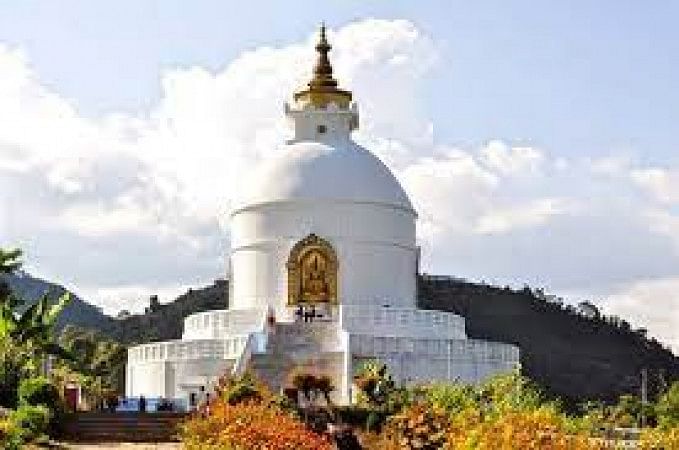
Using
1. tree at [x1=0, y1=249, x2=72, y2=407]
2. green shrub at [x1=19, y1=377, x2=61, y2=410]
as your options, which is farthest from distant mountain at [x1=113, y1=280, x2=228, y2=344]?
green shrub at [x1=19, y1=377, x2=61, y2=410]

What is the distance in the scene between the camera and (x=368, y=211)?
159 ft

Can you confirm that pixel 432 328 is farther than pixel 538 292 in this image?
No

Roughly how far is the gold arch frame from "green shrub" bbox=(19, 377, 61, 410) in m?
17.7

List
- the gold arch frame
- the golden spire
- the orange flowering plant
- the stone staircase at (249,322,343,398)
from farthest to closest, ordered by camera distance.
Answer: the golden spire
the gold arch frame
the stone staircase at (249,322,343,398)
the orange flowering plant

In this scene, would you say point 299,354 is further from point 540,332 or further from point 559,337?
point 559,337

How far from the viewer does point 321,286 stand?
47188 mm

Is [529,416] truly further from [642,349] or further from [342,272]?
[642,349]

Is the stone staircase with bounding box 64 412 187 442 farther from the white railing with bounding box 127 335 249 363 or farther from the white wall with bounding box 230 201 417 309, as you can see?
the white wall with bounding box 230 201 417 309

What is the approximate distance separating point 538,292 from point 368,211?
54.0 m

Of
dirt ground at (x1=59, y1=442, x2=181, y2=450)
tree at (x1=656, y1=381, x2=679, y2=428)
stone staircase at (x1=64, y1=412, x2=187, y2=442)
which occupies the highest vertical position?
tree at (x1=656, y1=381, x2=679, y2=428)

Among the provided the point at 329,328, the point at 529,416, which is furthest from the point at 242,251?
the point at 529,416

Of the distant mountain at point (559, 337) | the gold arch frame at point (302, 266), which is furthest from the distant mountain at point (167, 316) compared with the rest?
the gold arch frame at point (302, 266)

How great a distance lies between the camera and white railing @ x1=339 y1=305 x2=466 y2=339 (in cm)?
4316

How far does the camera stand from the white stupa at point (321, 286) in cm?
4153
